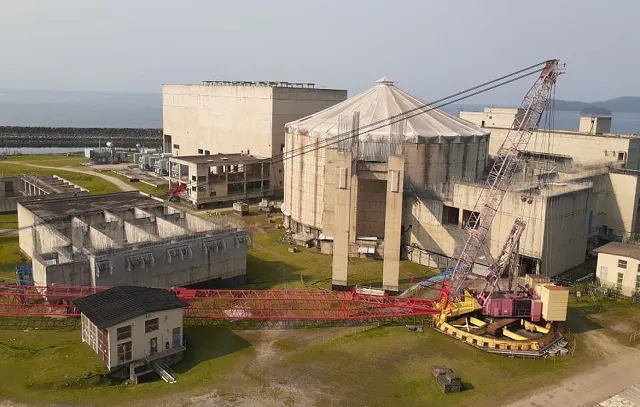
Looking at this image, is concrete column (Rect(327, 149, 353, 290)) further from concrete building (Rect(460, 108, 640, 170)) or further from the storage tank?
concrete building (Rect(460, 108, 640, 170))

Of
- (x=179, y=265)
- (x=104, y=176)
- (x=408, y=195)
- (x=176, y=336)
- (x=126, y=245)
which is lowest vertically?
(x=176, y=336)

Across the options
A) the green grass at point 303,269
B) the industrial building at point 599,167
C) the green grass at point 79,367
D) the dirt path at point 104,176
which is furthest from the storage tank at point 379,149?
the dirt path at point 104,176

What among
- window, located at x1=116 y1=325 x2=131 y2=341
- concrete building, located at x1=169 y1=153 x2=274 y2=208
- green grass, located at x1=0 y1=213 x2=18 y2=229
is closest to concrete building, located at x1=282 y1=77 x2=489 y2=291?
concrete building, located at x1=169 y1=153 x2=274 y2=208

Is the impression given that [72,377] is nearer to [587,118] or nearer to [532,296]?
[532,296]

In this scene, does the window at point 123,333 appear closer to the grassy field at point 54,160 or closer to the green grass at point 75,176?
the green grass at point 75,176

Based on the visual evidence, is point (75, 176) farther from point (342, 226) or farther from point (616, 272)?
point (616, 272)

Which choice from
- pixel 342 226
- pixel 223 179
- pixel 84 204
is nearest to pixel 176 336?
pixel 342 226
